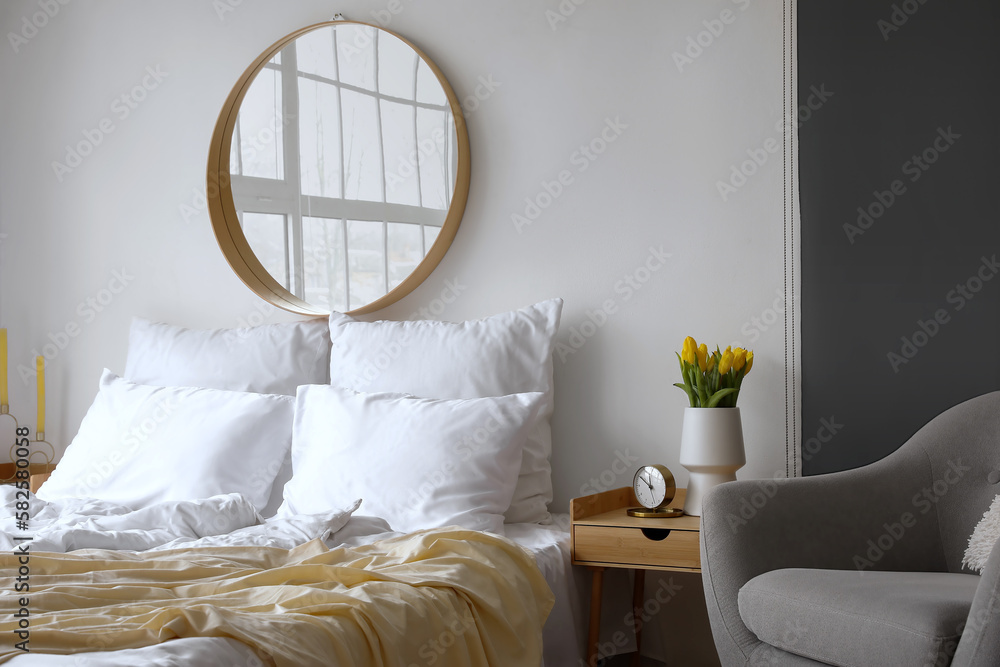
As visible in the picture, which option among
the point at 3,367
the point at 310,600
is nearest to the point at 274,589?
the point at 310,600

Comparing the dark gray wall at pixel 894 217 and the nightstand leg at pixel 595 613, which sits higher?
the dark gray wall at pixel 894 217

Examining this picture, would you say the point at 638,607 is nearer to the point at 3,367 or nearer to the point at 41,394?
the point at 41,394

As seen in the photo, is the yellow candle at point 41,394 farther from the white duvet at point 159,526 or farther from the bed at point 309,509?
the white duvet at point 159,526

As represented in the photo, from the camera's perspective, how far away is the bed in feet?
4.16

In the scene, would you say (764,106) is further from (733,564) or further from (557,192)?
(733,564)

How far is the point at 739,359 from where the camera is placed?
2.12 metres

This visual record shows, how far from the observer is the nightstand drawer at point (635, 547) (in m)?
1.96

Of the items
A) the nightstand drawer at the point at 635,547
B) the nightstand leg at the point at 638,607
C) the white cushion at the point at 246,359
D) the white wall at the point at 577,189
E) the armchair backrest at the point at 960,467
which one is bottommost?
the nightstand leg at the point at 638,607

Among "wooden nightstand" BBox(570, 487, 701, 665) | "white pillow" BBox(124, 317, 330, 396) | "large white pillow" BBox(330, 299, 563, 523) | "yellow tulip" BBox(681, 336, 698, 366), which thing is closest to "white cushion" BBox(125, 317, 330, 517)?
"white pillow" BBox(124, 317, 330, 396)

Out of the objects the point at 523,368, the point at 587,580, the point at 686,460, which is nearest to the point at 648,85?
the point at 523,368

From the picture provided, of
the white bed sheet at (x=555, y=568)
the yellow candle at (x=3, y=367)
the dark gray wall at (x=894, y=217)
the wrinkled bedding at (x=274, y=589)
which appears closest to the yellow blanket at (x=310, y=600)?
the wrinkled bedding at (x=274, y=589)

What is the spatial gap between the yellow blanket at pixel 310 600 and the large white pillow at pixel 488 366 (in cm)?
60

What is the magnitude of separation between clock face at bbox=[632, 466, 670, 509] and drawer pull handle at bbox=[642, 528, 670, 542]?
100 millimetres

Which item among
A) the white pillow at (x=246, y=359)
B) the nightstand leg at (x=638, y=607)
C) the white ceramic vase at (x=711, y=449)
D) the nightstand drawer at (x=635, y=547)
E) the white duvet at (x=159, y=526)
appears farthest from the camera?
the white pillow at (x=246, y=359)
